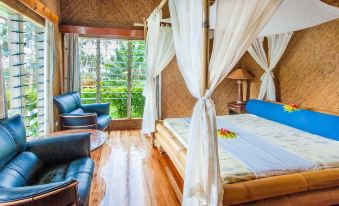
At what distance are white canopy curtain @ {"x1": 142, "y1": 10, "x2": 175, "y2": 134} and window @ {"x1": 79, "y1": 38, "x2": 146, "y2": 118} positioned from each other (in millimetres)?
1046

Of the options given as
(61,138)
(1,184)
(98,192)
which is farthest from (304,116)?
(1,184)

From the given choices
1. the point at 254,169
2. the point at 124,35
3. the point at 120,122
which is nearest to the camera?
the point at 254,169

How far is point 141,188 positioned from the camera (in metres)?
2.71

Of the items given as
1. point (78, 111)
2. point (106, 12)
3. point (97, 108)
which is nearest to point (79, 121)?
point (78, 111)

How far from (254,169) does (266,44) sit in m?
3.42

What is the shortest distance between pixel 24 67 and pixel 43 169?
62.8 inches

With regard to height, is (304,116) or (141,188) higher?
(304,116)

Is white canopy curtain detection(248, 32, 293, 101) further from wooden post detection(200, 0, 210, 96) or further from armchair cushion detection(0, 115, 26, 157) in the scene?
armchair cushion detection(0, 115, 26, 157)

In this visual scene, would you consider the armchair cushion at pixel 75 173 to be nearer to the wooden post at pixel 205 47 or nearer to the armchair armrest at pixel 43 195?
the armchair armrest at pixel 43 195

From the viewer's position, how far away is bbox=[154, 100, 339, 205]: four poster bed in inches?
75.0

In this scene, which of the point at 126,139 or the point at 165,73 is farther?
the point at 165,73

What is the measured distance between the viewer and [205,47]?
73.2 inches

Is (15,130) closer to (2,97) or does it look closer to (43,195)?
(2,97)

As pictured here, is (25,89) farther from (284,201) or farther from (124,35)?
(284,201)
